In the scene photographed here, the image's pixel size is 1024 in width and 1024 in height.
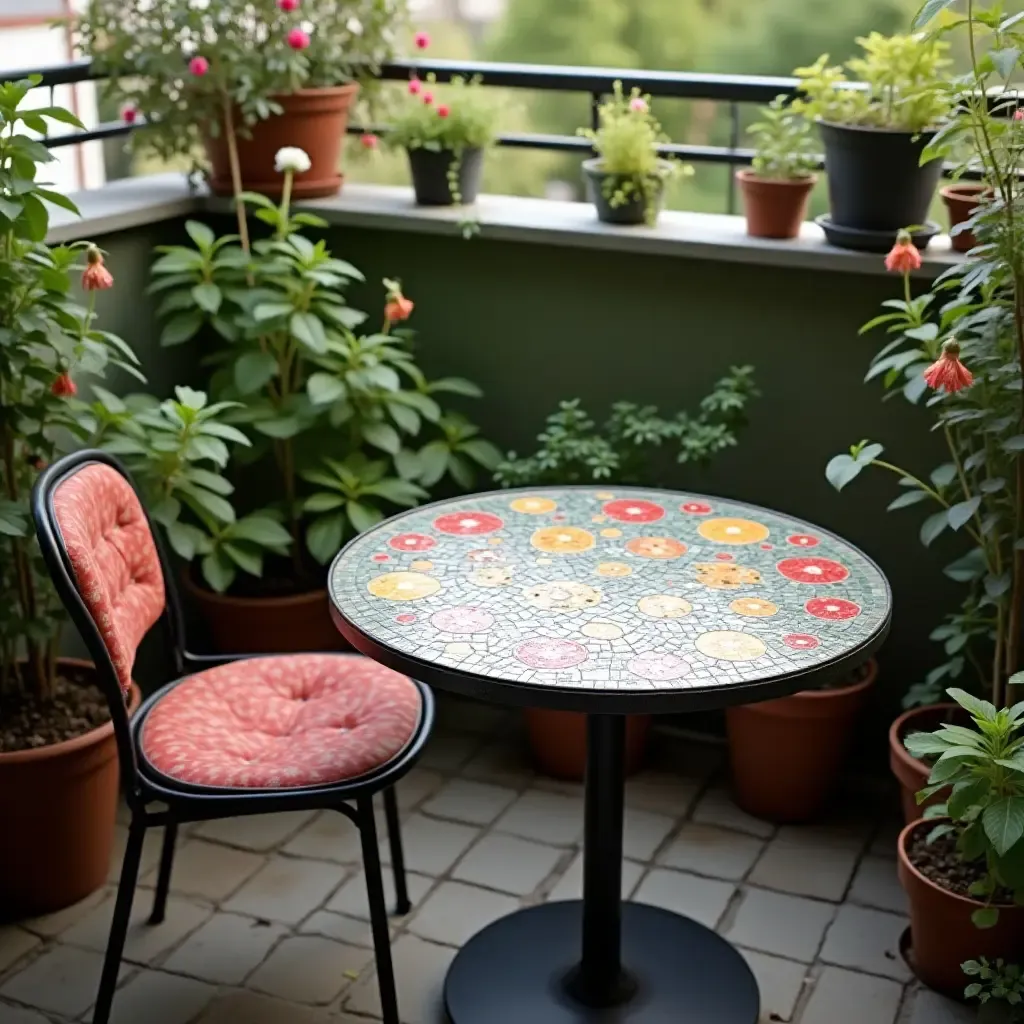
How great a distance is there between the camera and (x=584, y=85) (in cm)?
328

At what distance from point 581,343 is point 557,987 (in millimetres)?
1489

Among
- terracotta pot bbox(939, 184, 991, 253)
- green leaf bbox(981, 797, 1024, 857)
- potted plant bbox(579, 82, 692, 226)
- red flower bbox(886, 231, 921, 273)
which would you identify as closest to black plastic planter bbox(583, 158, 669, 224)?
potted plant bbox(579, 82, 692, 226)

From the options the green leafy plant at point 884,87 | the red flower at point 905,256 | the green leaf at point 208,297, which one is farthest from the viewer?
the green leaf at point 208,297

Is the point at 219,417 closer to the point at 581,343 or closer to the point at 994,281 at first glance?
the point at 581,343

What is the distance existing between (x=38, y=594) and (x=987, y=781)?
176 cm

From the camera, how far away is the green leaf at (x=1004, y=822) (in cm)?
200

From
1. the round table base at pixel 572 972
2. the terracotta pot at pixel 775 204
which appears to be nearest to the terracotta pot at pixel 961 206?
the terracotta pot at pixel 775 204

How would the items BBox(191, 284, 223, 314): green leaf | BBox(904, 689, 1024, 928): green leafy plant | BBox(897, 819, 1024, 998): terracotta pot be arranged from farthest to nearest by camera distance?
1. BBox(191, 284, 223, 314): green leaf
2. BBox(897, 819, 1024, 998): terracotta pot
3. BBox(904, 689, 1024, 928): green leafy plant

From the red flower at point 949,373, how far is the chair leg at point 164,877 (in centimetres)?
159

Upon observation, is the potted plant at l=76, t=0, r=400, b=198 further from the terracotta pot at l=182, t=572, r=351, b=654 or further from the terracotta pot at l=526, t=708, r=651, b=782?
the terracotta pot at l=526, t=708, r=651, b=782

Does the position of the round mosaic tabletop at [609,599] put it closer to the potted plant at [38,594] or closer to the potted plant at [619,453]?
the potted plant at [619,453]

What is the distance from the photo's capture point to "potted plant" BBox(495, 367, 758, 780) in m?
3.04

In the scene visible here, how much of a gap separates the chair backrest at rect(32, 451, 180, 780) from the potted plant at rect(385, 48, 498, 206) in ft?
4.12

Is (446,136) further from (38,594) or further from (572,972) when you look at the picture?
(572,972)
